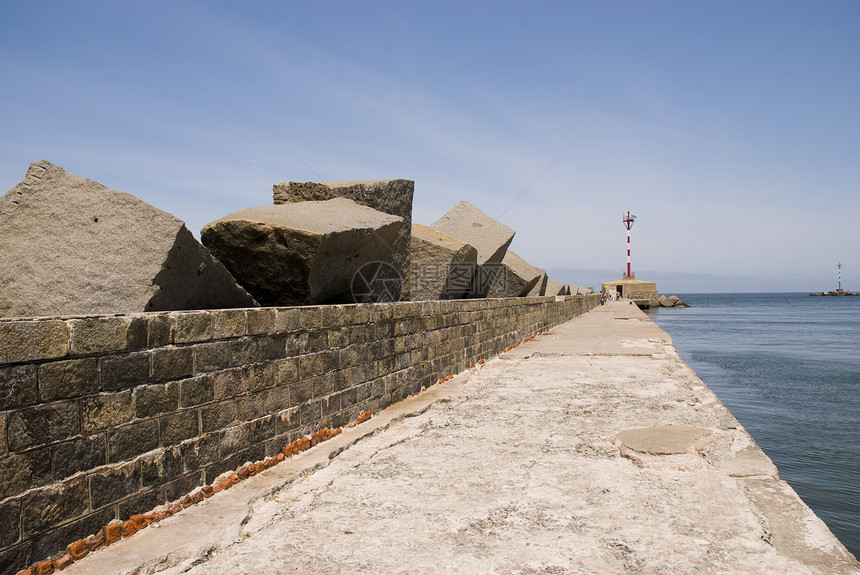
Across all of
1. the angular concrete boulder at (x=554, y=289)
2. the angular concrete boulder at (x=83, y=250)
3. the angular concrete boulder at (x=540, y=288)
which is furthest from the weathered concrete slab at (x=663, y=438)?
the angular concrete boulder at (x=554, y=289)

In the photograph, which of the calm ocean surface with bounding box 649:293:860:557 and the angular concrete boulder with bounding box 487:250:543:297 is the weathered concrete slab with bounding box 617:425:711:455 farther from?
the angular concrete boulder with bounding box 487:250:543:297

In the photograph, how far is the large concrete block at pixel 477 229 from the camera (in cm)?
1029

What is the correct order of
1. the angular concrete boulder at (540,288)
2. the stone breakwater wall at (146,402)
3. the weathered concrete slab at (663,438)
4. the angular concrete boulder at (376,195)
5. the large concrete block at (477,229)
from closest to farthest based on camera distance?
the stone breakwater wall at (146,402)
the weathered concrete slab at (663,438)
the angular concrete boulder at (376,195)
the large concrete block at (477,229)
the angular concrete boulder at (540,288)

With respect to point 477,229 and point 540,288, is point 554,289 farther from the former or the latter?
point 477,229

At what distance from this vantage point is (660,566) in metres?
2.23

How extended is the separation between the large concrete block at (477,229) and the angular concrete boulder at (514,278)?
897 millimetres

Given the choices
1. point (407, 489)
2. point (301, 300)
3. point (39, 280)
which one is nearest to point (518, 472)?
point (407, 489)

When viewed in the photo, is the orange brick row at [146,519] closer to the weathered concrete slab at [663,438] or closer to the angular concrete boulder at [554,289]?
the weathered concrete slab at [663,438]

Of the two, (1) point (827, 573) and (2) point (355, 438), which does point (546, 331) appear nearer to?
(2) point (355, 438)

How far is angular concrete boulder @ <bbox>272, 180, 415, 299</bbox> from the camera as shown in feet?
19.1

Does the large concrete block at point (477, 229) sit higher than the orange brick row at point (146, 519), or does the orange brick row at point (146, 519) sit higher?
the large concrete block at point (477, 229)

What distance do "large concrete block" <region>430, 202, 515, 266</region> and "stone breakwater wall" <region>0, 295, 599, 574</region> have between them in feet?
19.3

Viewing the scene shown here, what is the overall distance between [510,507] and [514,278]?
1043 centimetres

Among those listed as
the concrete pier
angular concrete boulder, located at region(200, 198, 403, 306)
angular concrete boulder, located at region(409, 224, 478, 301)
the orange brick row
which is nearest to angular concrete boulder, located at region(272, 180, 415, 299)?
angular concrete boulder, located at region(200, 198, 403, 306)
